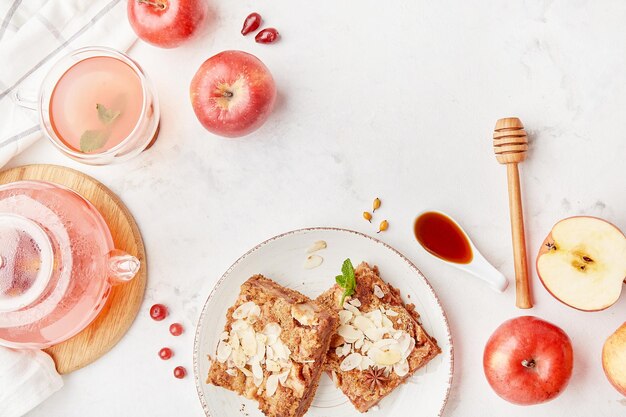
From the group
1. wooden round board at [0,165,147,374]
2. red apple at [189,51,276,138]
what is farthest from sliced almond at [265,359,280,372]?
red apple at [189,51,276,138]

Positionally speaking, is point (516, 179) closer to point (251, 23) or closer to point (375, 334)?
point (375, 334)

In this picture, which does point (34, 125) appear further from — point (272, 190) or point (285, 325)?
point (285, 325)

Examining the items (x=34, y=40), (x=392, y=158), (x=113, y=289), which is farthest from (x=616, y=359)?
(x=34, y=40)

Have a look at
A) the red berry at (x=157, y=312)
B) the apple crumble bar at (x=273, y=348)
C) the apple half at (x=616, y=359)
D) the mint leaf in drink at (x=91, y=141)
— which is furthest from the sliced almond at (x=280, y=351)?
the apple half at (x=616, y=359)

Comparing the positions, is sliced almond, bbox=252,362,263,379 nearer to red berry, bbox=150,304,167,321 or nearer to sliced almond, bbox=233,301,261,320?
sliced almond, bbox=233,301,261,320

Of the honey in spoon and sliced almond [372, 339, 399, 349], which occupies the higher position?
the honey in spoon

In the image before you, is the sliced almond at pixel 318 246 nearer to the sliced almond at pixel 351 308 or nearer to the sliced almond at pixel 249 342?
the sliced almond at pixel 351 308
